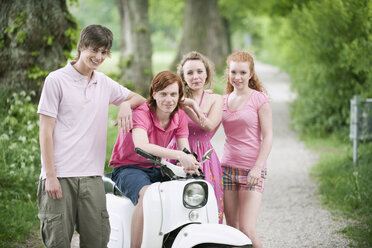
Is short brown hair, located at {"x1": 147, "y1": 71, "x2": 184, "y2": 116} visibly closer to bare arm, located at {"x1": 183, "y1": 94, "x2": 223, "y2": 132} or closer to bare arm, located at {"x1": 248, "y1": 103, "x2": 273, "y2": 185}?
bare arm, located at {"x1": 183, "y1": 94, "x2": 223, "y2": 132}

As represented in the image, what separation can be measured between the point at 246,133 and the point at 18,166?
3.21m

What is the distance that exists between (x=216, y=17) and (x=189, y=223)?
20189 mm

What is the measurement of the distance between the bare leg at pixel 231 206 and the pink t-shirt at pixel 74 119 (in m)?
1.20

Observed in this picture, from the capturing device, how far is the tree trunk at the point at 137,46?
15.2 meters

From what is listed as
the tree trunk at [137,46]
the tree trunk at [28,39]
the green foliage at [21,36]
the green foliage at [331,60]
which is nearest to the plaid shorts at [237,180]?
the tree trunk at [28,39]

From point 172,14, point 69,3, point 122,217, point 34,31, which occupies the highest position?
point 172,14

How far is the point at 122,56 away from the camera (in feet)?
52.3

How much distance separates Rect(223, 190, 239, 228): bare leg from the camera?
13.8 feet

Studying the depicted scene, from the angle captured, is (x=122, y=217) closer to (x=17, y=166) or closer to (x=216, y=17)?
(x=17, y=166)

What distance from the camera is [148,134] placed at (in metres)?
3.67

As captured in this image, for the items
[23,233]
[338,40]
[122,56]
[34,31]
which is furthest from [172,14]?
[23,233]

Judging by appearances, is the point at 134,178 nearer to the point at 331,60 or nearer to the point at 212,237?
the point at 212,237

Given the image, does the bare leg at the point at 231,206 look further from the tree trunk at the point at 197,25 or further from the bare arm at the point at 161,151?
the tree trunk at the point at 197,25

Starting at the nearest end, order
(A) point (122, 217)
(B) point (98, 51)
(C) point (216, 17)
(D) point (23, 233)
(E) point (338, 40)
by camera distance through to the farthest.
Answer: (B) point (98, 51) < (A) point (122, 217) < (D) point (23, 233) < (E) point (338, 40) < (C) point (216, 17)
